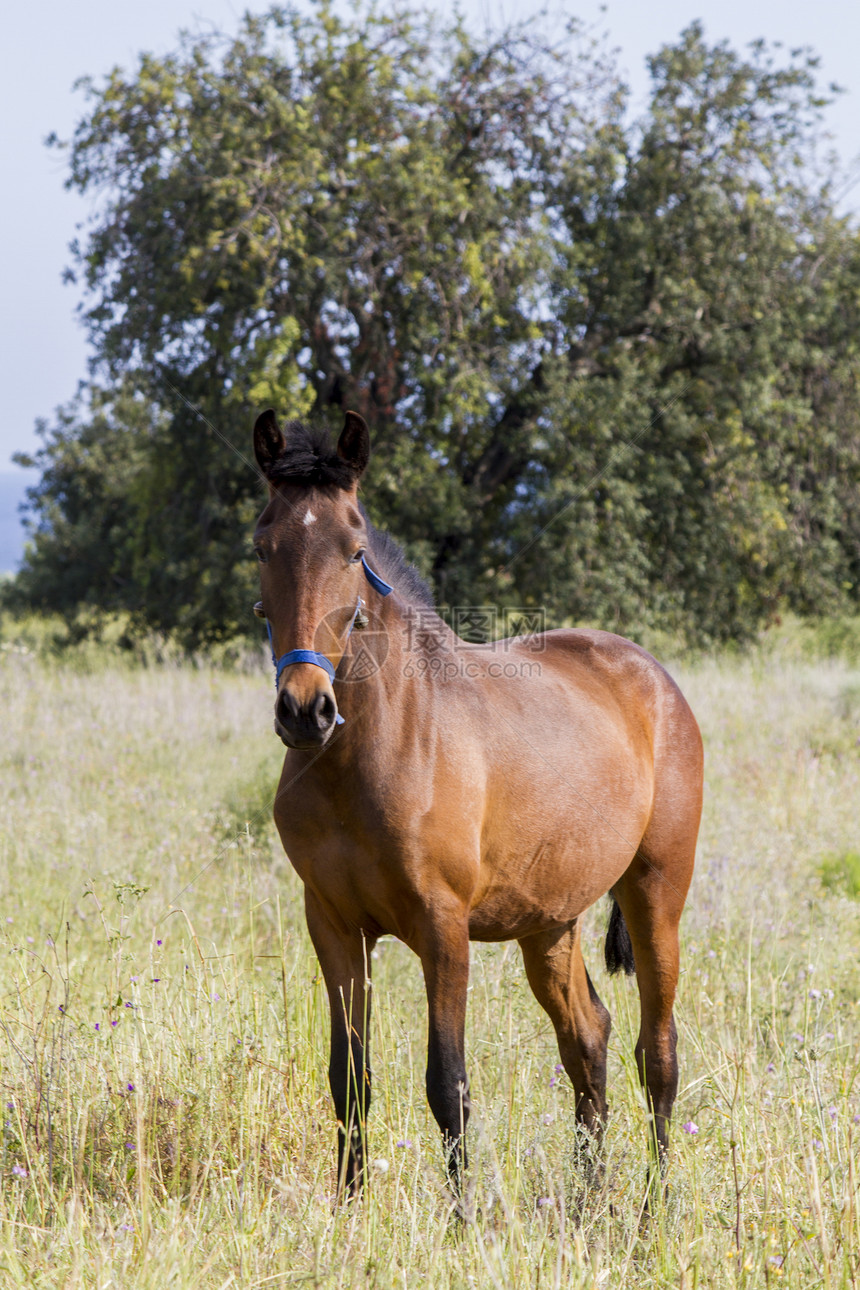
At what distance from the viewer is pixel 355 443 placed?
2.52m

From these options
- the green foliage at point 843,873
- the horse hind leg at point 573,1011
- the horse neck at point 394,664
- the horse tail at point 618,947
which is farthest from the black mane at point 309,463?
the green foliage at point 843,873

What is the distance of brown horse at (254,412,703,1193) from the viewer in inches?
93.9

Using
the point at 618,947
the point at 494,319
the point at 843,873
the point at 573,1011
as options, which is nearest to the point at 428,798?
the point at 573,1011

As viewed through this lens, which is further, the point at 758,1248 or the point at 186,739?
the point at 186,739

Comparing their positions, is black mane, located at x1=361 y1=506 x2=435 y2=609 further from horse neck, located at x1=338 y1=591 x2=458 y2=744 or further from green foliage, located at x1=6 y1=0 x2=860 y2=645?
green foliage, located at x1=6 y1=0 x2=860 y2=645

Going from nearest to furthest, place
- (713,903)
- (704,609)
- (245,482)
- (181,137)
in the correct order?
1. (713,903)
2. (181,137)
3. (245,482)
4. (704,609)

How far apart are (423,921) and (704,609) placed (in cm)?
1199

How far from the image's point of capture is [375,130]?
442 inches

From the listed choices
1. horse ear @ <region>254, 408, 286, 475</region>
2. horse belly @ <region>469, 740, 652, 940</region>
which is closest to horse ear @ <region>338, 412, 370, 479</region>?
horse ear @ <region>254, 408, 286, 475</region>

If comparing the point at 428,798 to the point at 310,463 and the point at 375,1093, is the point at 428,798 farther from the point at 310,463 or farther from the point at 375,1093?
the point at 375,1093

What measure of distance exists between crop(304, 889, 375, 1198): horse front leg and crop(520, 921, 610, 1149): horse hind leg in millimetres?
883

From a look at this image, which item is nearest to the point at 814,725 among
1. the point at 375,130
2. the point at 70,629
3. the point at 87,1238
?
the point at 87,1238

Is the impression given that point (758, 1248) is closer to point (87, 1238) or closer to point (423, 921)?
point (423, 921)

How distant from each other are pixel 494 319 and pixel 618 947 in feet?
30.9
